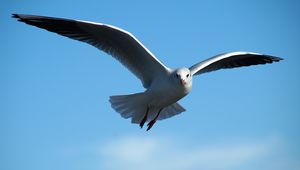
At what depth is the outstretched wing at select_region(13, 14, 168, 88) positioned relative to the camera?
787cm

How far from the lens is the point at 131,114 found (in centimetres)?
884

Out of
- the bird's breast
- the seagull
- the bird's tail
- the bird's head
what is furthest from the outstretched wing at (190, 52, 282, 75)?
the bird's tail

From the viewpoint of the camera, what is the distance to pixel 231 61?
389 inches

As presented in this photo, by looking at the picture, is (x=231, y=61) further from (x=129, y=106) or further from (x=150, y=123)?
(x=129, y=106)

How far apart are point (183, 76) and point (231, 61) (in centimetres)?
230

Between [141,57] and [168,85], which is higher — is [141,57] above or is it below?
above

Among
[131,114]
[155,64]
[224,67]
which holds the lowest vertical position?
[131,114]

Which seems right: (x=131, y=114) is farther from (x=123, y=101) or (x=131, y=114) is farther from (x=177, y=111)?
(x=177, y=111)

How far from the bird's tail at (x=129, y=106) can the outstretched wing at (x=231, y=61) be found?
1.11 m

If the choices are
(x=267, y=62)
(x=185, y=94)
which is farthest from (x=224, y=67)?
(x=185, y=94)

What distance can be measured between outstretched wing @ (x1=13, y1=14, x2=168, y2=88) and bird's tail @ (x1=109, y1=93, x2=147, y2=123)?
34cm

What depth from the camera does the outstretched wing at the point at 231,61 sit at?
8.86m

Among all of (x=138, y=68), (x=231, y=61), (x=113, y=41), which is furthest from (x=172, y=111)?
(x=113, y=41)

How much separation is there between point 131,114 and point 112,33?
1.62m
